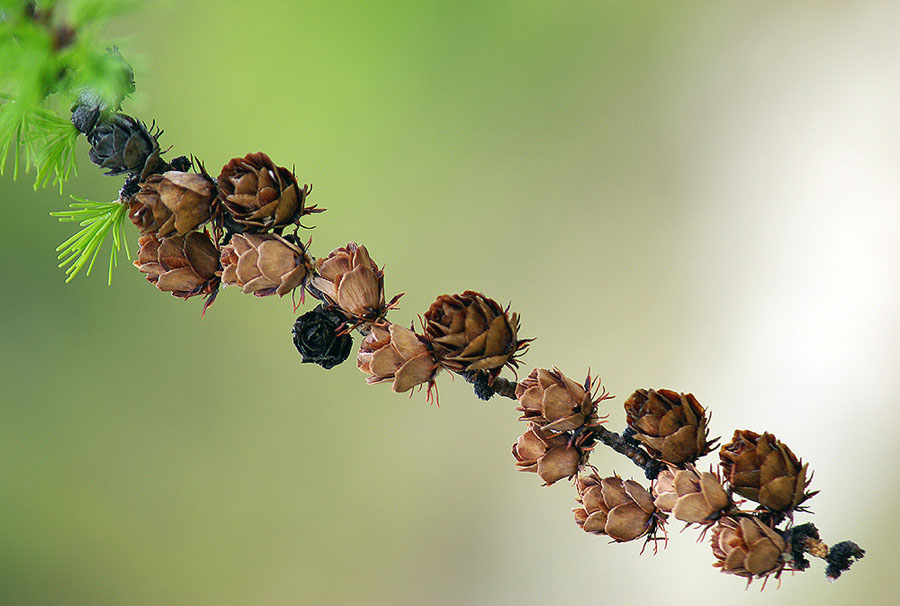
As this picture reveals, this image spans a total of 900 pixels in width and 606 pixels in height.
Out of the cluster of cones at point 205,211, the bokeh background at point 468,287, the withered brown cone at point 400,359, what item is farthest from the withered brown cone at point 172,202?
the bokeh background at point 468,287

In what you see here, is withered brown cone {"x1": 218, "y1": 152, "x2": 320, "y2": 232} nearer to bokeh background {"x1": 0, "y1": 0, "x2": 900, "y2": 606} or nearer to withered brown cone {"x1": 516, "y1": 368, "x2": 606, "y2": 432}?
withered brown cone {"x1": 516, "y1": 368, "x2": 606, "y2": 432}

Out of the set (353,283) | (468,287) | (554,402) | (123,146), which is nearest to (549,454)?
(554,402)

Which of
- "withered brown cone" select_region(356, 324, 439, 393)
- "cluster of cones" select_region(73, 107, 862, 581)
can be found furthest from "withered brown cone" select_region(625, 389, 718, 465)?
"withered brown cone" select_region(356, 324, 439, 393)

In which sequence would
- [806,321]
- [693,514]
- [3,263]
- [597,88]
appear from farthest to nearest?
[597,88]
[806,321]
[3,263]
[693,514]

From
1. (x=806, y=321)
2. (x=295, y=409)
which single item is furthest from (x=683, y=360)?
(x=295, y=409)

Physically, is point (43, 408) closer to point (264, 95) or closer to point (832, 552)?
point (264, 95)

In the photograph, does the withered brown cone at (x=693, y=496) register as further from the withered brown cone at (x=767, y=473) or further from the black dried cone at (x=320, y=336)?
the black dried cone at (x=320, y=336)
